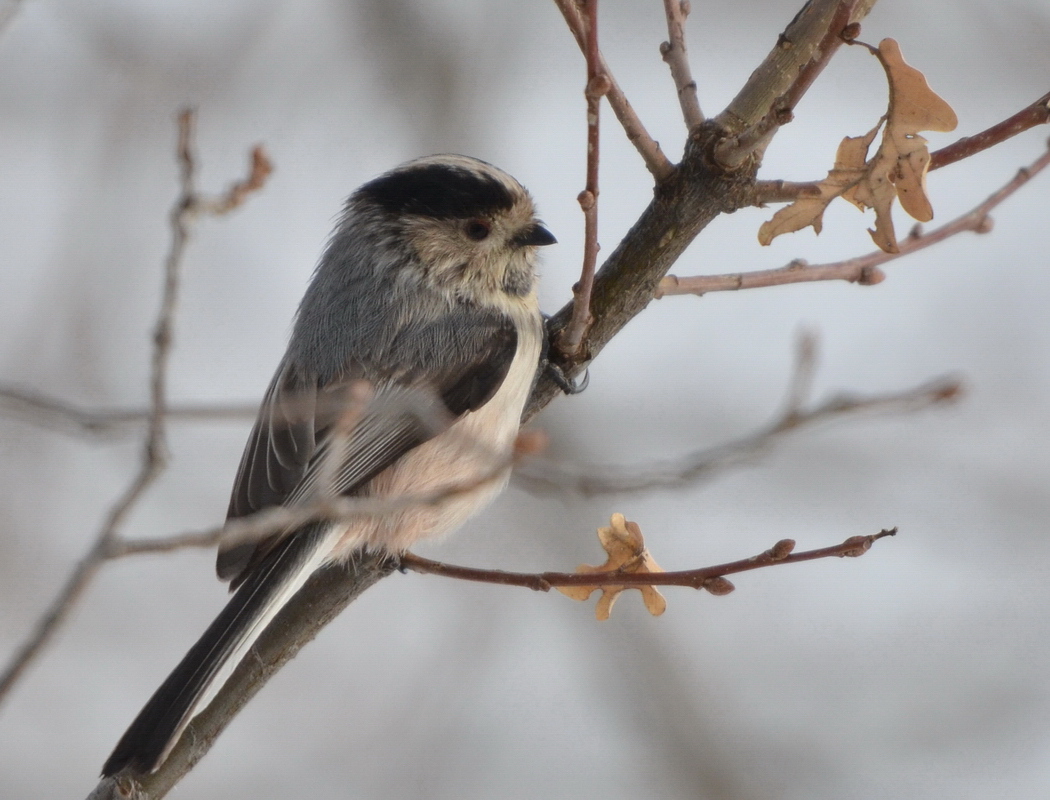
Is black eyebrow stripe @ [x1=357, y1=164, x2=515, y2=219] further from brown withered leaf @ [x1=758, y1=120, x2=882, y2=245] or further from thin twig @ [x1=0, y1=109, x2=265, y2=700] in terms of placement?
thin twig @ [x1=0, y1=109, x2=265, y2=700]

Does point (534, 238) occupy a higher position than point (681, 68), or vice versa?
point (534, 238)

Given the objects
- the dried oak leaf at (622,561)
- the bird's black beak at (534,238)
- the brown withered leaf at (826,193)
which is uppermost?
the bird's black beak at (534,238)

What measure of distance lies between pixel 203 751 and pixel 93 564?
1245 millimetres

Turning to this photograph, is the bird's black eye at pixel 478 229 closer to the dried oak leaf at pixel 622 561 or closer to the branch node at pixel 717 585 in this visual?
the dried oak leaf at pixel 622 561

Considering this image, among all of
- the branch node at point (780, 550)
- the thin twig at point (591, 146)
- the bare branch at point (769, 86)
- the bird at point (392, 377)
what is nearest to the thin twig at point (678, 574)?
the branch node at point (780, 550)

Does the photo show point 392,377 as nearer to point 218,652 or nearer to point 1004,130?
point 218,652

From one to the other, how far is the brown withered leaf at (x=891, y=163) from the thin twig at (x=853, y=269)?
22 cm

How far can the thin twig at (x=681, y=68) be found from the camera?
7.39 ft

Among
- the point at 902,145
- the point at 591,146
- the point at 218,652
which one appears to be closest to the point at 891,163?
the point at 902,145

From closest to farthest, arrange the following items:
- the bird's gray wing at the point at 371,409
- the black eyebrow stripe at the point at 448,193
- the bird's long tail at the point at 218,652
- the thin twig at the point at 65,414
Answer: the thin twig at the point at 65,414 → the bird's long tail at the point at 218,652 → the bird's gray wing at the point at 371,409 → the black eyebrow stripe at the point at 448,193

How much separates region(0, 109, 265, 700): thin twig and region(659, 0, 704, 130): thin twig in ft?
3.32

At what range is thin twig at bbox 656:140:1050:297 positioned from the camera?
8.08 feet

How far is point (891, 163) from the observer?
2.14 m

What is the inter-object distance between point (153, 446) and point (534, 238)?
190 cm
